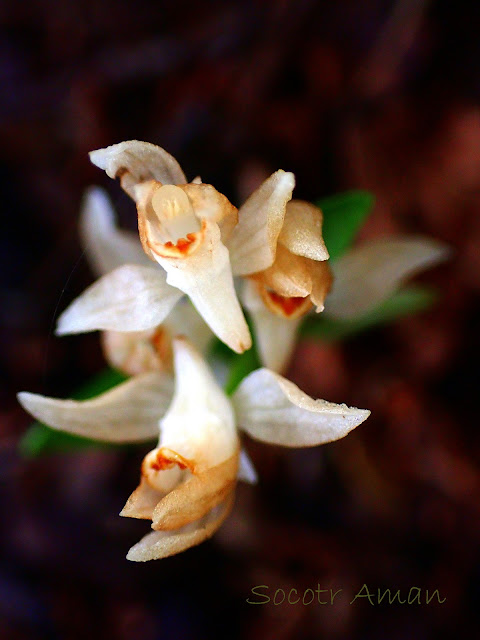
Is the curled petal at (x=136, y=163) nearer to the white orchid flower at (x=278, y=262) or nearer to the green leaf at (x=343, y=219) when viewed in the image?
the white orchid flower at (x=278, y=262)

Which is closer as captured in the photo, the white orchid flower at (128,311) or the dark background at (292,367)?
the white orchid flower at (128,311)

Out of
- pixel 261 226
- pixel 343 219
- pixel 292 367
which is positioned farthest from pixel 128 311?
pixel 292 367

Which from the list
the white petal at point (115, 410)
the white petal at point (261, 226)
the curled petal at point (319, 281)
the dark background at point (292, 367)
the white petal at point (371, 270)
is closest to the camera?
the white petal at point (261, 226)

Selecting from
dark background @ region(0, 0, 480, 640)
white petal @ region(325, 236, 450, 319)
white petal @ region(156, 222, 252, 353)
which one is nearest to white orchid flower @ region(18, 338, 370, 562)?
white petal @ region(156, 222, 252, 353)

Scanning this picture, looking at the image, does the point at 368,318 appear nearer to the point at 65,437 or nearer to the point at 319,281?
the point at 319,281

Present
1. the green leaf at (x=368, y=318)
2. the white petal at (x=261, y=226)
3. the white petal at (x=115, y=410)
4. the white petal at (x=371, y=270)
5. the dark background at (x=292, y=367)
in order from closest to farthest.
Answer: the white petal at (x=261, y=226) → the white petal at (x=115, y=410) → the white petal at (x=371, y=270) → the green leaf at (x=368, y=318) → the dark background at (x=292, y=367)

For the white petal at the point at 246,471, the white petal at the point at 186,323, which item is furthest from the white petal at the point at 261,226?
the white petal at the point at 246,471
